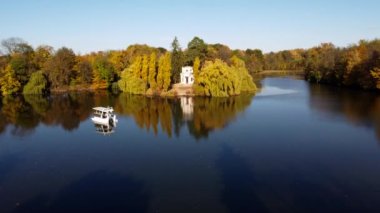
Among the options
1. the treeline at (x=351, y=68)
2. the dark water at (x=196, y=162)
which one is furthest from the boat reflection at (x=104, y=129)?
the treeline at (x=351, y=68)

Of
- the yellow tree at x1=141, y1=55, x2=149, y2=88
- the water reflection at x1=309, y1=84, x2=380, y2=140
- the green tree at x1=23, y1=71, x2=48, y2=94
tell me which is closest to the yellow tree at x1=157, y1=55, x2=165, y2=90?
the yellow tree at x1=141, y1=55, x2=149, y2=88

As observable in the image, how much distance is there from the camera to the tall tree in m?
61.0

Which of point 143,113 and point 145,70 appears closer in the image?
point 143,113

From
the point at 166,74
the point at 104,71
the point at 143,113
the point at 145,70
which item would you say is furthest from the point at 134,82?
the point at 143,113

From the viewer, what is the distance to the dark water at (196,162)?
14.5m

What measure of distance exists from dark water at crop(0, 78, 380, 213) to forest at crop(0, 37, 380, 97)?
17.0 m

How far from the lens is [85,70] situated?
220 ft

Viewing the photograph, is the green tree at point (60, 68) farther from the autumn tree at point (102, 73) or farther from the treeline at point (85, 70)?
the autumn tree at point (102, 73)

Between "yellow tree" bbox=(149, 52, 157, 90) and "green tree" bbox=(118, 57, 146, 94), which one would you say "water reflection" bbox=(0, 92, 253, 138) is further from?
"green tree" bbox=(118, 57, 146, 94)

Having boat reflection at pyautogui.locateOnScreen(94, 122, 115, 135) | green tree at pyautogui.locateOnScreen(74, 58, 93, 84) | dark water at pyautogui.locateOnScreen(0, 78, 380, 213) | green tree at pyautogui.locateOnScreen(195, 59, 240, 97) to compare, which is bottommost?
dark water at pyautogui.locateOnScreen(0, 78, 380, 213)

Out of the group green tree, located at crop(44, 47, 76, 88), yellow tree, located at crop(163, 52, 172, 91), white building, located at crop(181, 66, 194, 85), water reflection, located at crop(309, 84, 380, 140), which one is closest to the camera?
water reflection, located at crop(309, 84, 380, 140)

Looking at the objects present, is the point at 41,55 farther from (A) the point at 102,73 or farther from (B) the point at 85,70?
(A) the point at 102,73

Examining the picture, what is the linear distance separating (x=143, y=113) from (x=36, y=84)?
1259 inches

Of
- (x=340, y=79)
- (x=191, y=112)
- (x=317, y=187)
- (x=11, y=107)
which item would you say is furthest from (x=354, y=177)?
(x=340, y=79)
